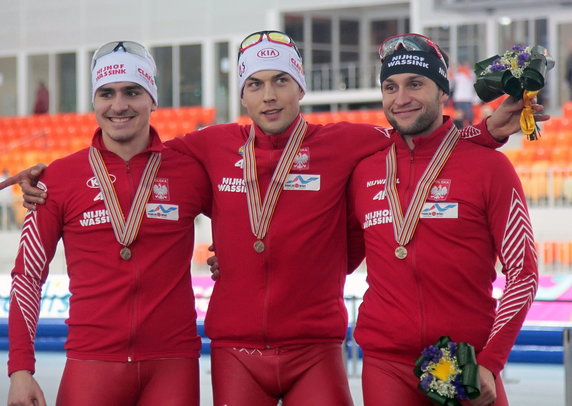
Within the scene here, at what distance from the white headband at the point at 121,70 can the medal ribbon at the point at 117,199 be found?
1.00 feet

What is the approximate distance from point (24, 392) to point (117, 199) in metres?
0.80

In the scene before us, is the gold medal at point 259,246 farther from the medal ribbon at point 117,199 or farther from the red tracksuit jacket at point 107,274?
the medal ribbon at point 117,199

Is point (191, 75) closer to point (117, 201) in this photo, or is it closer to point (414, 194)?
point (117, 201)

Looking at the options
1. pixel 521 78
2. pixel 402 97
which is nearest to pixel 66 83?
pixel 402 97

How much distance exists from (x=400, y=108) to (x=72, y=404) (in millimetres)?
1668

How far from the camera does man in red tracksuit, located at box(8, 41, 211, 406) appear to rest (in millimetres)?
3730

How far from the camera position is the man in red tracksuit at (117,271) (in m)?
3.73

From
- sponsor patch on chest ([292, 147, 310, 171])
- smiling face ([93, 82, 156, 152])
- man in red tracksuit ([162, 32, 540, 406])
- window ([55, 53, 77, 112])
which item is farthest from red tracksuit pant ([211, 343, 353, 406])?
window ([55, 53, 77, 112])

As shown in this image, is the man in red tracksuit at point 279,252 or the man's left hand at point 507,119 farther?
the man in red tracksuit at point 279,252

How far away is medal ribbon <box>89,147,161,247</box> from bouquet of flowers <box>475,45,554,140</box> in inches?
52.7

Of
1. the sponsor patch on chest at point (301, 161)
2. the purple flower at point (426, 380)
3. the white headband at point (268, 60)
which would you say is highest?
the white headband at point (268, 60)

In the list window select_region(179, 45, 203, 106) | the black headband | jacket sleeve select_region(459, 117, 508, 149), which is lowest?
jacket sleeve select_region(459, 117, 508, 149)

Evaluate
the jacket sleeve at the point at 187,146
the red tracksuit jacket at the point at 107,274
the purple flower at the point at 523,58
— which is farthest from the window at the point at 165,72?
the purple flower at the point at 523,58

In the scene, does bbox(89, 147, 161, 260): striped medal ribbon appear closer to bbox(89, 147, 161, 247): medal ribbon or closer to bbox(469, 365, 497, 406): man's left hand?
bbox(89, 147, 161, 247): medal ribbon
